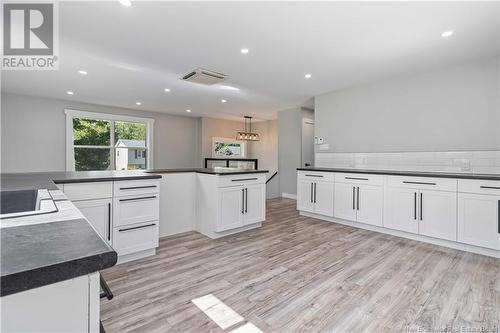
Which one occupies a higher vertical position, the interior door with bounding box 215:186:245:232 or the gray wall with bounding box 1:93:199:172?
the gray wall with bounding box 1:93:199:172

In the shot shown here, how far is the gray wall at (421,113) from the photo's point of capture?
3168 millimetres

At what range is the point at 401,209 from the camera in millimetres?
3371

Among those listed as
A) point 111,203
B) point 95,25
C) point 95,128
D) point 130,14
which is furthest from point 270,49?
point 95,128

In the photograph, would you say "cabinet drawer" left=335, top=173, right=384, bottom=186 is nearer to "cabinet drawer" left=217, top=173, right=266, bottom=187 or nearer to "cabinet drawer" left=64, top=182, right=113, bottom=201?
"cabinet drawer" left=217, top=173, right=266, bottom=187

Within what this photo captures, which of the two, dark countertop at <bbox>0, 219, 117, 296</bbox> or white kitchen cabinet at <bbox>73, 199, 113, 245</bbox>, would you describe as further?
white kitchen cabinet at <bbox>73, 199, 113, 245</bbox>

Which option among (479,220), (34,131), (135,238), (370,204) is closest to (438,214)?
(479,220)

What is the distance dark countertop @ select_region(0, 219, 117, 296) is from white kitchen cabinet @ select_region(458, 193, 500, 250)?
3.66 m

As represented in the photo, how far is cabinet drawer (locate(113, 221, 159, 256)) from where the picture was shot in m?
2.51

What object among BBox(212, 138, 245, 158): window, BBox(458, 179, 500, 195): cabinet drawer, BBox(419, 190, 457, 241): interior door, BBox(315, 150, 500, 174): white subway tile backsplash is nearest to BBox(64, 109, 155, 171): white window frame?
BBox(212, 138, 245, 158): window

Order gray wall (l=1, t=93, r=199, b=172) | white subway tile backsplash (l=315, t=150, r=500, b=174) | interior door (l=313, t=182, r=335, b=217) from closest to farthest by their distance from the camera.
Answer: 1. white subway tile backsplash (l=315, t=150, r=500, b=174)
2. interior door (l=313, t=182, r=335, b=217)
3. gray wall (l=1, t=93, r=199, b=172)

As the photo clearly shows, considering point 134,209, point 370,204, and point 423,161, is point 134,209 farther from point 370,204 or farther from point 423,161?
point 423,161

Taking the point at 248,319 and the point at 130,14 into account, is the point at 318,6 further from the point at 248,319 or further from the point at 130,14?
the point at 248,319

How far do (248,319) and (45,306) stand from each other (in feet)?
4.71

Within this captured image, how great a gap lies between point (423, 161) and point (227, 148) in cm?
637
